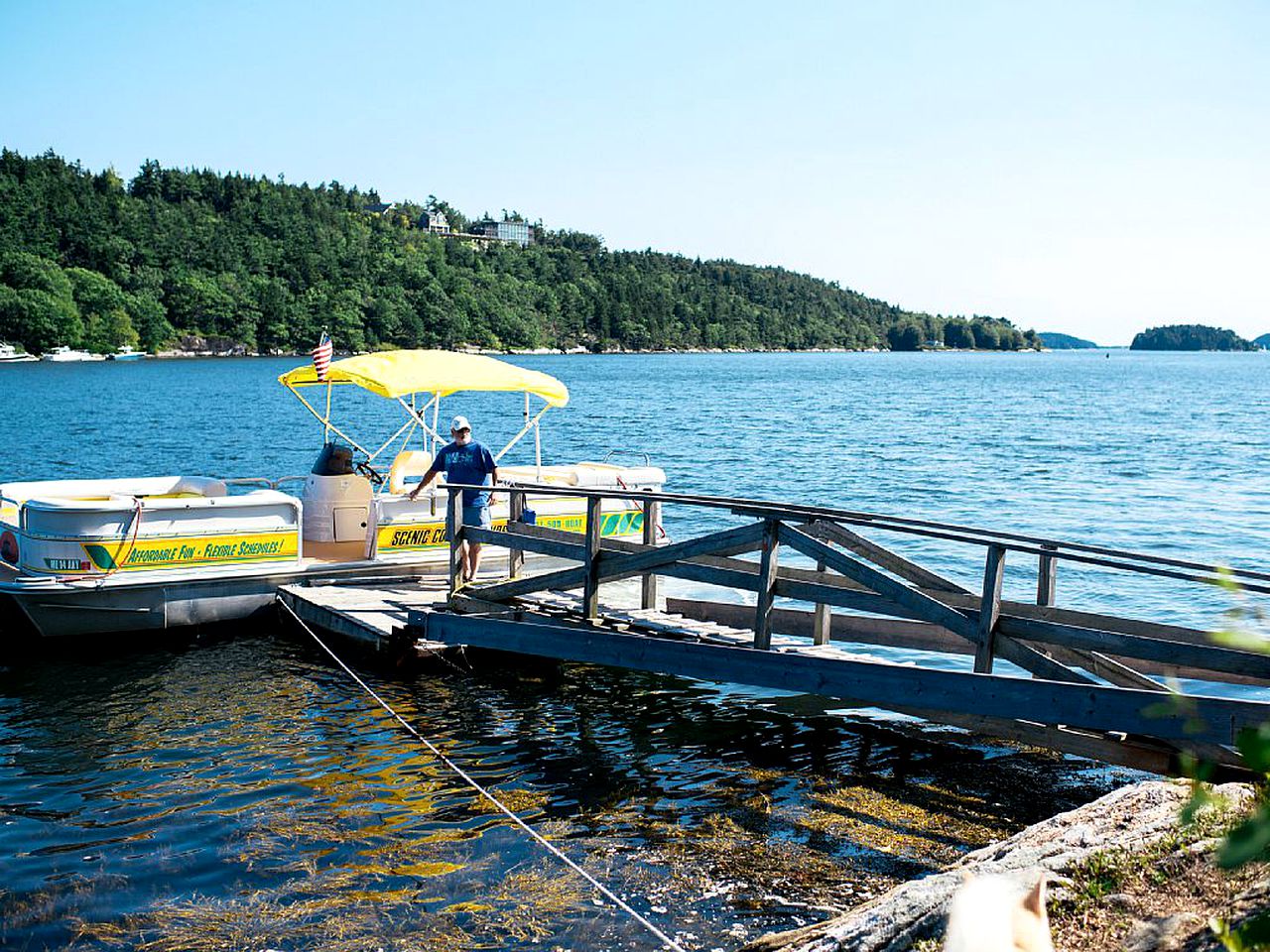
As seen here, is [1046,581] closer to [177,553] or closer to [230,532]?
[230,532]

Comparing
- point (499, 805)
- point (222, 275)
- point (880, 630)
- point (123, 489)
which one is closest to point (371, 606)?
point (123, 489)

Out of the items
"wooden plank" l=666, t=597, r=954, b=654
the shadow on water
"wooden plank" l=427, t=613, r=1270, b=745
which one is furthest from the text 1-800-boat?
"wooden plank" l=427, t=613, r=1270, b=745

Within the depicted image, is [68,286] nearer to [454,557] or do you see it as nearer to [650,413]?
[650,413]

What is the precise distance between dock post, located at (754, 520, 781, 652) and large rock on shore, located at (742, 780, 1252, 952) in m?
3.03

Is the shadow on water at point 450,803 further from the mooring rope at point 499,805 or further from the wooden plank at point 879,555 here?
the wooden plank at point 879,555

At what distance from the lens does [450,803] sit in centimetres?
910

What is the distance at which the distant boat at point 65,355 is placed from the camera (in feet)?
417

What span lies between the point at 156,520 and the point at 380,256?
163 meters

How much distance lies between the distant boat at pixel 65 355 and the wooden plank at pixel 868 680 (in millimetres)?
130309

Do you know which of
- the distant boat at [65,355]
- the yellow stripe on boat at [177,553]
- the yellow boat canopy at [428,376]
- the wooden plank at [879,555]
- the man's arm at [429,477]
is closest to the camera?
the wooden plank at [879,555]

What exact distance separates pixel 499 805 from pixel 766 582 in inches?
109

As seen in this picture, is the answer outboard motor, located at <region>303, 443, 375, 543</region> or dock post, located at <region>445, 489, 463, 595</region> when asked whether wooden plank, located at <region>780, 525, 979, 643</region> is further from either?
outboard motor, located at <region>303, 443, 375, 543</region>

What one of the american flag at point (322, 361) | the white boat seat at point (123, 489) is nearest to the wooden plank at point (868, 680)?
the american flag at point (322, 361)

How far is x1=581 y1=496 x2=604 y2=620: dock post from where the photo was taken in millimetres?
11008
